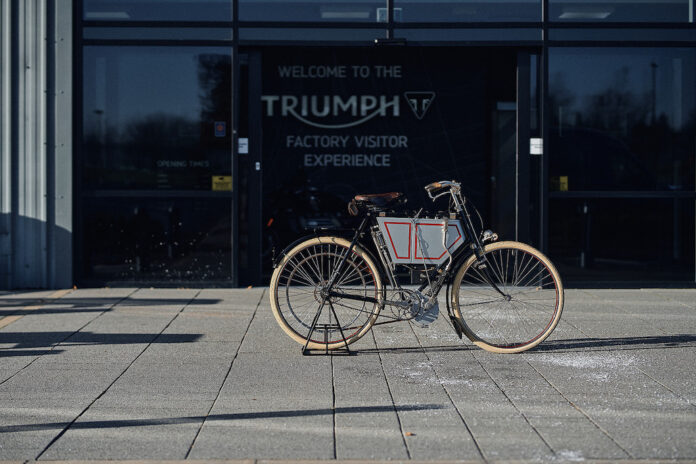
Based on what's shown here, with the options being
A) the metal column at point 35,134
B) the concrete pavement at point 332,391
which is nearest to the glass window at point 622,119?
the concrete pavement at point 332,391

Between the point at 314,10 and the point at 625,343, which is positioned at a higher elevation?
the point at 314,10

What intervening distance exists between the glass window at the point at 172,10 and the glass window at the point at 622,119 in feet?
11.8

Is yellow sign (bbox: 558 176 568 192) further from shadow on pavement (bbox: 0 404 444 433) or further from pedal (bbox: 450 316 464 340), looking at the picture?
shadow on pavement (bbox: 0 404 444 433)

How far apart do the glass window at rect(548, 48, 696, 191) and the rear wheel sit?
161 inches

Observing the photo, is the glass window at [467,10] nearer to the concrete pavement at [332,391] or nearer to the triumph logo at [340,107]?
the triumph logo at [340,107]

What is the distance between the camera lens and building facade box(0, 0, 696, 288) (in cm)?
987

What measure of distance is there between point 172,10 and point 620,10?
479cm

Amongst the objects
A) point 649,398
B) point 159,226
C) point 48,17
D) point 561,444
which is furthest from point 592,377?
point 48,17

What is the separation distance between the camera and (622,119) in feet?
32.9

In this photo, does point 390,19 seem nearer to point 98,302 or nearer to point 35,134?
point 35,134

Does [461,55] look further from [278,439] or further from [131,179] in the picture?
[278,439]

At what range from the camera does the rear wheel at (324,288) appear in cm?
660

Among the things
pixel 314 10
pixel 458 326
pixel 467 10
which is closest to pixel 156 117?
pixel 314 10

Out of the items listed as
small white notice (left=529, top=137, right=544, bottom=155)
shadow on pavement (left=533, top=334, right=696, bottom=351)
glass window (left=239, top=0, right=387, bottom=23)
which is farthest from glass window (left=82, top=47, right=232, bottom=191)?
shadow on pavement (left=533, top=334, right=696, bottom=351)
